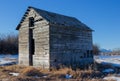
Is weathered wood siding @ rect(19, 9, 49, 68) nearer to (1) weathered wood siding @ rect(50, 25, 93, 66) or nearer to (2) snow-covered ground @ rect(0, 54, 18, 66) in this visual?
(1) weathered wood siding @ rect(50, 25, 93, 66)

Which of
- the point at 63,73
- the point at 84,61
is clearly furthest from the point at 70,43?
the point at 63,73

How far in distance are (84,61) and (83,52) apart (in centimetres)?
93

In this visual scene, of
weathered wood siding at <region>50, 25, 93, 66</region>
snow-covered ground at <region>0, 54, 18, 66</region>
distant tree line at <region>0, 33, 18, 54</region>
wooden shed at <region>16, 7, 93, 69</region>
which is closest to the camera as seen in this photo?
wooden shed at <region>16, 7, 93, 69</region>

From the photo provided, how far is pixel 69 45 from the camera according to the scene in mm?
17938

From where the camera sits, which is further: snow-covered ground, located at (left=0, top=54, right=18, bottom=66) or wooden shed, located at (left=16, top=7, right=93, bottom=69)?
snow-covered ground, located at (left=0, top=54, right=18, bottom=66)

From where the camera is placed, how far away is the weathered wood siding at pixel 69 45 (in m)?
16.6

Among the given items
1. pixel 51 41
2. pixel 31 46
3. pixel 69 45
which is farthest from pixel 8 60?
pixel 51 41

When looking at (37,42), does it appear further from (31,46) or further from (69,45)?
(69,45)

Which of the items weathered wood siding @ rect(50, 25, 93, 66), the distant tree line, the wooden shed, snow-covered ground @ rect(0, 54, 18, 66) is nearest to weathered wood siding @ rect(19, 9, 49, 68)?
the wooden shed

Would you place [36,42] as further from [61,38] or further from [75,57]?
[75,57]

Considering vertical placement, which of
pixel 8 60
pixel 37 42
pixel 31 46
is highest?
pixel 37 42

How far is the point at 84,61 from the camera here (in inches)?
766

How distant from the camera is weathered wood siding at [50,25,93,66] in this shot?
16562mm

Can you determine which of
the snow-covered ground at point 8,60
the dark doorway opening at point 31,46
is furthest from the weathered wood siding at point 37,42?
the snow-covered ground at point 8,60
